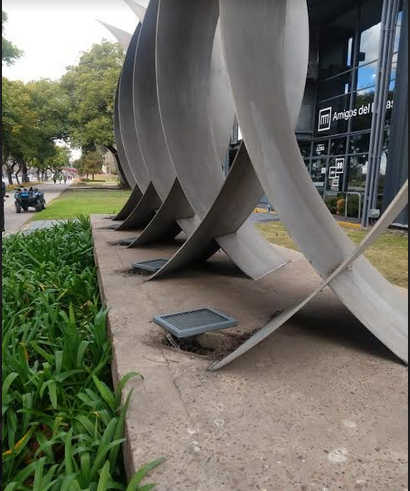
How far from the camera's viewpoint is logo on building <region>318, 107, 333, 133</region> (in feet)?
51.0

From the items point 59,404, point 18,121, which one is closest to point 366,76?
point 59,404

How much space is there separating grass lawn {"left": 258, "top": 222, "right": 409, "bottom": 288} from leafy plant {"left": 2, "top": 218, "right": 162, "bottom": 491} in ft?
9.02

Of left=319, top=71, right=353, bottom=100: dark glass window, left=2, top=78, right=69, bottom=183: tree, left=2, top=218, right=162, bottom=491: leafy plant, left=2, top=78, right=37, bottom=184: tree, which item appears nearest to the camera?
left=2, top=218, right=162, bottom=491: leafy plant

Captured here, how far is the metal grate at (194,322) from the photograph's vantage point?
114 inches

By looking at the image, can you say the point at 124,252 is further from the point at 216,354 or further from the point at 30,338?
the point at 216,354

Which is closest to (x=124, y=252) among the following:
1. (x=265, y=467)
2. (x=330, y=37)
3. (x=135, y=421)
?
(x=135, y=421)

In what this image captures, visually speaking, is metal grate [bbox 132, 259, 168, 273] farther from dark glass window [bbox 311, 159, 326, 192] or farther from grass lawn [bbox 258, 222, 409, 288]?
dark glass window [bbox 311, 159, 326, 192]

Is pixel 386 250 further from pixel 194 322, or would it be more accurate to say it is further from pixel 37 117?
pixel 37 117

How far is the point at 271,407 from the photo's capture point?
2.12m

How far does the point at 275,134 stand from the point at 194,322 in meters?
1.52

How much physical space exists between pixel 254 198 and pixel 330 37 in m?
14.0

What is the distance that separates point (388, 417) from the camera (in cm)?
205

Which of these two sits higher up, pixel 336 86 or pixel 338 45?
pixel 338 45

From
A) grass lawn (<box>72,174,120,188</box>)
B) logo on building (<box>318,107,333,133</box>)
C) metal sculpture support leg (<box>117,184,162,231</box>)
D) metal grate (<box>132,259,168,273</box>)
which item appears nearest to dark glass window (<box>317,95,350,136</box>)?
logo on building (<box>318,107,333,133</box>)
